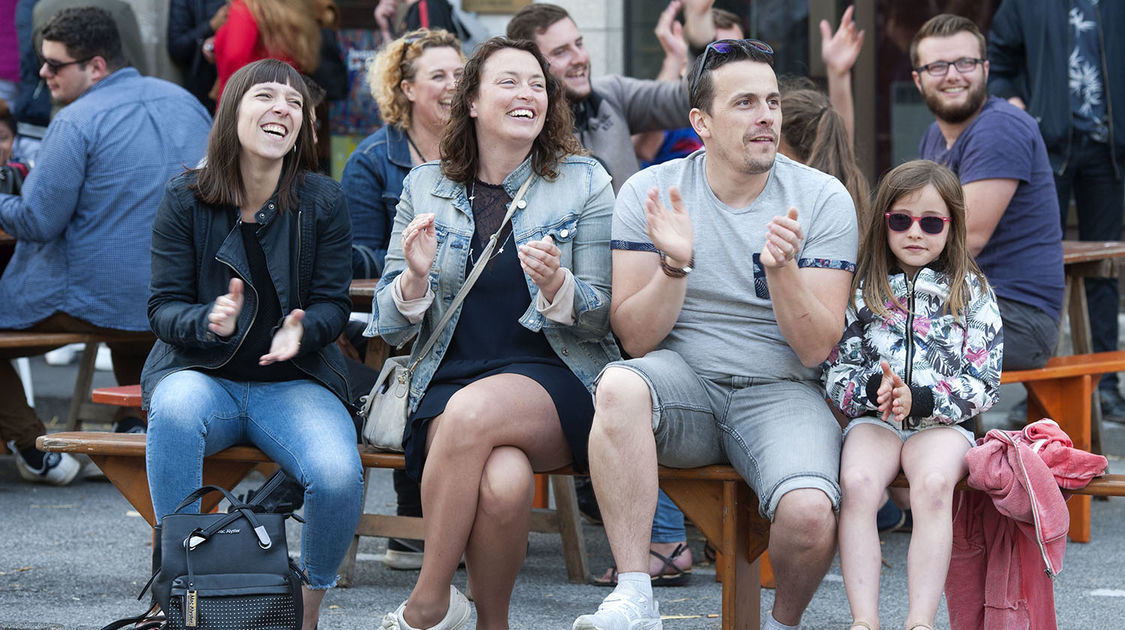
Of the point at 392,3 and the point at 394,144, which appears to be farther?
the point at 392,3

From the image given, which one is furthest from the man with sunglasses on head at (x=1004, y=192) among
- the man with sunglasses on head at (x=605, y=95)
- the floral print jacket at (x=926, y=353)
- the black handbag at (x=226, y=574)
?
the black handbag at (x=226, y=574)

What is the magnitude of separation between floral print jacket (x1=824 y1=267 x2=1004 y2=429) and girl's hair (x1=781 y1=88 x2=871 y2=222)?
74 centimetres

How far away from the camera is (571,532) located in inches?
173

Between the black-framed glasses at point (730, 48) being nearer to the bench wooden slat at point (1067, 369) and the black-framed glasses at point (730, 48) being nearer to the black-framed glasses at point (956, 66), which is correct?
the black-framed glasses at point (956, 66)

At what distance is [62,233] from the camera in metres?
5.30

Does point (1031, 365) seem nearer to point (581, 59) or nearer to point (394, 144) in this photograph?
point (581, 59)

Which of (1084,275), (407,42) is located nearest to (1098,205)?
(1084,275)

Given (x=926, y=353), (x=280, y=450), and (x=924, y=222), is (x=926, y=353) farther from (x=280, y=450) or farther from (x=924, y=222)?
(x=280, y=450)

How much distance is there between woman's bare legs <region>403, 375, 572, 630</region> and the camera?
3.42 m

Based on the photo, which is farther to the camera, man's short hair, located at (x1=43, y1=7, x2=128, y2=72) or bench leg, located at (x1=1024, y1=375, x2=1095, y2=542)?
man's short hair, located at (x1=43, y1=7, x2=128, y2=72)

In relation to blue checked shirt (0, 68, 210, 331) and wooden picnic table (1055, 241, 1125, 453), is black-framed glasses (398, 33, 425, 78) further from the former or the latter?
wooden picnic table (1055, 241, 1125, 453)

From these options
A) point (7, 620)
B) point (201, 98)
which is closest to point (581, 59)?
point (7, 620)

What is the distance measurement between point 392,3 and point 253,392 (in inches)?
137

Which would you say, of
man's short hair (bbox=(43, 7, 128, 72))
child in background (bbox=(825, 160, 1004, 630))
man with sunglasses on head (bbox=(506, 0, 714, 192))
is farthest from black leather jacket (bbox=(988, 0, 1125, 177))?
man's short hair (bbox=(43, 7, 128, 72))
